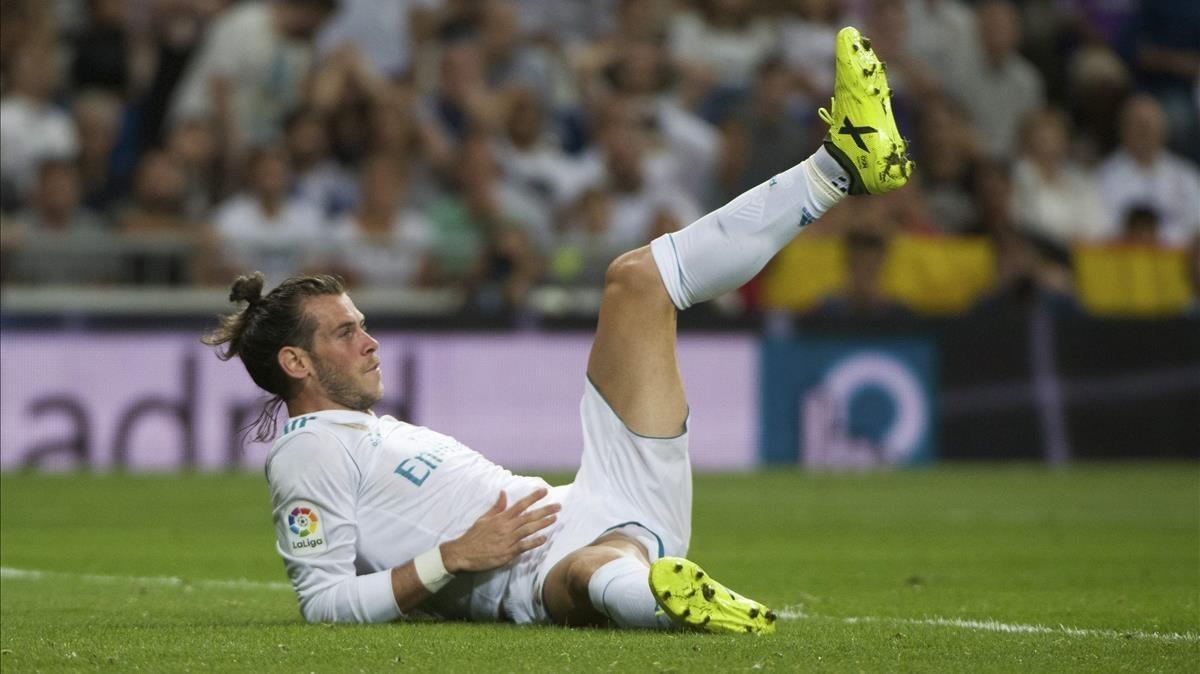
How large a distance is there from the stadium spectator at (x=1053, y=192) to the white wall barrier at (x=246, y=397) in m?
3.99

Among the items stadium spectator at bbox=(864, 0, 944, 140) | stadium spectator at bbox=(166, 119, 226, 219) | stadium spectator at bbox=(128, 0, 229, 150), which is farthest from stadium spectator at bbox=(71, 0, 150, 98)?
stadium spectator at bbox=(864, 0, 944, 140)

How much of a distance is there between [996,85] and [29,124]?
9901 mm

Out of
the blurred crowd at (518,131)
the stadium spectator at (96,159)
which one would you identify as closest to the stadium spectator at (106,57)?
the blurred crowd at (518,131)

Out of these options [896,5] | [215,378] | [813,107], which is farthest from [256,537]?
[896,5]

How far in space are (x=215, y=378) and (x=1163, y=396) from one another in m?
8.50

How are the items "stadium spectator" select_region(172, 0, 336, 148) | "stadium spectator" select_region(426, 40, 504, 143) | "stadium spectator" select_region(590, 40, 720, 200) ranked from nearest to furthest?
"stadium spectator" select_region(172, 0, 336, 148) → "stadium spectator" select_region(426, 40, 504, 143) → "stadium spectator" select_region(590, 40, 720, 200)

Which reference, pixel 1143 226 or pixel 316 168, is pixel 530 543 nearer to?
pixel 316 168

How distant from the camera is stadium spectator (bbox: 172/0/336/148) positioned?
621 inches

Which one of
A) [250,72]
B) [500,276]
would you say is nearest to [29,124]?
[250,72]

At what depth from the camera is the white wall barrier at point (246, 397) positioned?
557 inches

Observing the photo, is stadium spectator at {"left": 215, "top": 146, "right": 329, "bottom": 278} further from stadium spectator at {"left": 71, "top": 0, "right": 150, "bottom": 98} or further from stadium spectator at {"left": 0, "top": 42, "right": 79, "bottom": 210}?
stadium spectator at {"left": 71, "top": 0, "right": 150, "bottom": 98}

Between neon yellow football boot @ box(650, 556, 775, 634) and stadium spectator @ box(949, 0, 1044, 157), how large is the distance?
47.2 feet

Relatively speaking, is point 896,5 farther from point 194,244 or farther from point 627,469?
point 627,469

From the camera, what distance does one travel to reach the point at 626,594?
17.3 ft
